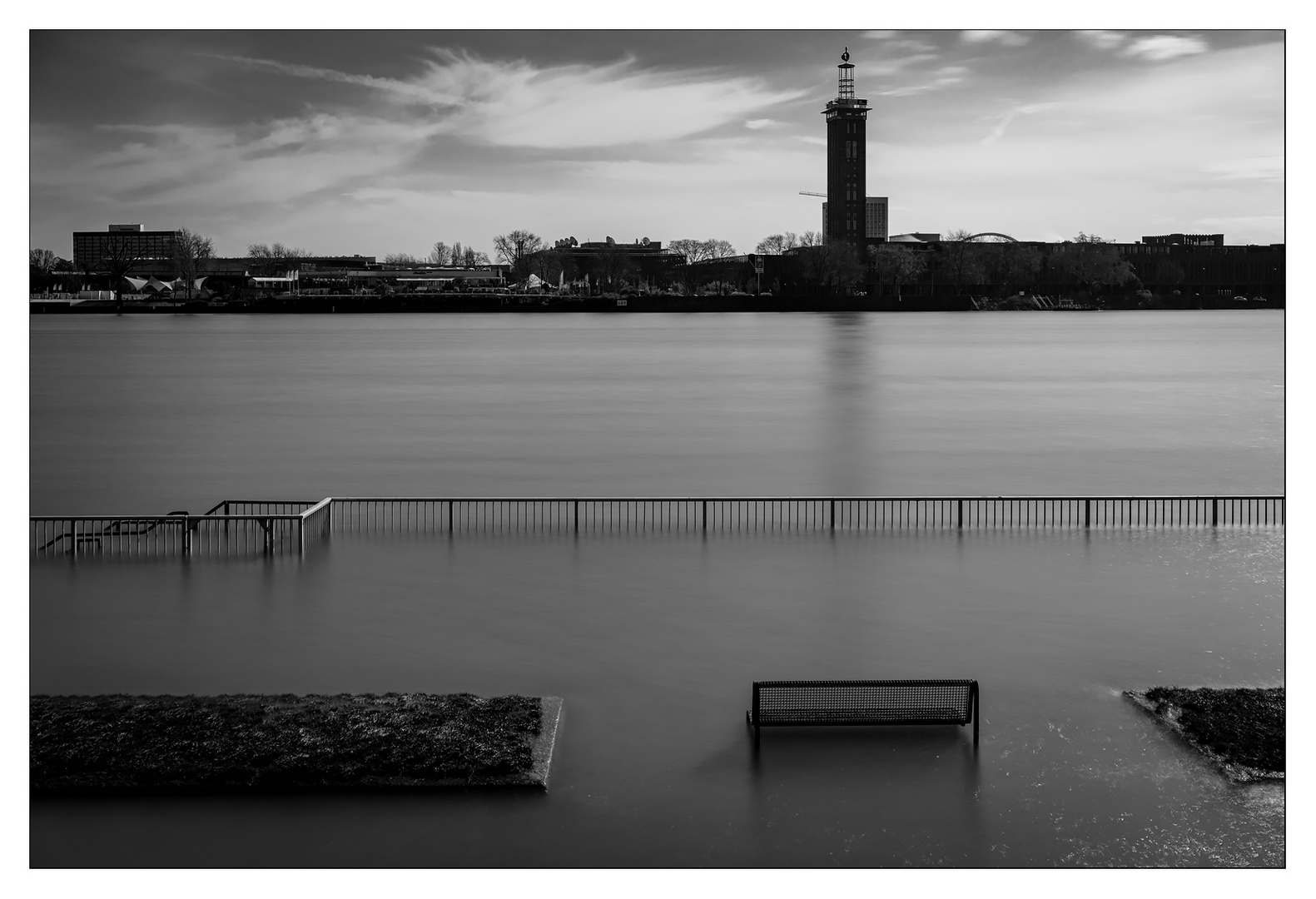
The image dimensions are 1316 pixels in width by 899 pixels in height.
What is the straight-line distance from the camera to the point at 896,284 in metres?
166

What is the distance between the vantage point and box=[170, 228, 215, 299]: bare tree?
4951 inches

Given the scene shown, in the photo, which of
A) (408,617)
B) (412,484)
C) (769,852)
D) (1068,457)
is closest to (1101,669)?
(769,852)

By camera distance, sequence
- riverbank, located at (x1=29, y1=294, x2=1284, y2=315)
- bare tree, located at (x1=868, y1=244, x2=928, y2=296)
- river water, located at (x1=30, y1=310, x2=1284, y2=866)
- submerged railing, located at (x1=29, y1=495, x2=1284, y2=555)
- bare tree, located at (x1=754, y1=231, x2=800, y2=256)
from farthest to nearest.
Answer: riverbank, located at (x1=29, y1=294, x2=1284, y2=315) → bare tree, located at (x1=868, y1=244, x2=928, y2=296) → bare tree, located at (x1=754, y1=231, x2=800, y2=256) → submerged railing, located at (x1=29, y1=495, x2=1284, y2=555) → river water, located at (x1=30, y1=310, x2=1284, y2=866)

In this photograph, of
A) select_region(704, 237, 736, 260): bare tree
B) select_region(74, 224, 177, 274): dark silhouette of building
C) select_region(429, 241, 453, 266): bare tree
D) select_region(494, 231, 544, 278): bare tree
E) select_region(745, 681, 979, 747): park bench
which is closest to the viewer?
select_region(745, 681, 979, 747): park bench

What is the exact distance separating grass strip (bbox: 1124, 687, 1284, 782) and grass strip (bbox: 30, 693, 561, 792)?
20.0 feet

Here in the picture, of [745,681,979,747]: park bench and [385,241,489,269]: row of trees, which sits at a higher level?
[385,241,489,269]: row of trees

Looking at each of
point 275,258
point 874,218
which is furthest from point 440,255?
point 874,218

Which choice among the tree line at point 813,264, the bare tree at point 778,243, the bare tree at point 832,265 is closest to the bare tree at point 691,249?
the tree line at point 813,264

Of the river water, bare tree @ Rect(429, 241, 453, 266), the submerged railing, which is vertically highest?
bare tree @ Rect(429, 241, 453, 266)

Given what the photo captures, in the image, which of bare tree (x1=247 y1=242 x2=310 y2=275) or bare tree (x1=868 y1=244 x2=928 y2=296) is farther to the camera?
bare tree (x1=247 y1=242 x2=310 y2=275)

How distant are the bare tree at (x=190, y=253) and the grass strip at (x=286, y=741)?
392ft

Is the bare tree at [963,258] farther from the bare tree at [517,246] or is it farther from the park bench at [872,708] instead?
the park bench at [872,708]

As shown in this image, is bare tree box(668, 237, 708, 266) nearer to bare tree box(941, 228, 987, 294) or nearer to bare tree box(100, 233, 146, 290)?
bare tree box(941, 228, 987, 294)

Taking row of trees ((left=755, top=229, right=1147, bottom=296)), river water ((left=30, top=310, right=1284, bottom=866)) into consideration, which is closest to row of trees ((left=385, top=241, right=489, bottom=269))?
row of trees ((left=755, top=229, right=1147, bottom=296))
